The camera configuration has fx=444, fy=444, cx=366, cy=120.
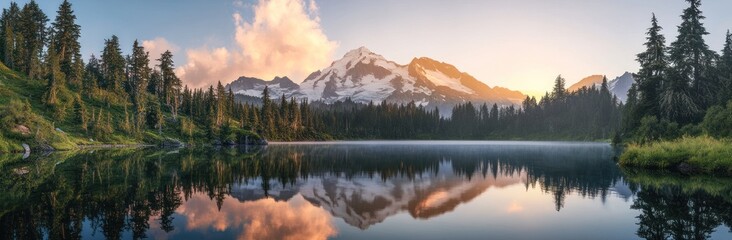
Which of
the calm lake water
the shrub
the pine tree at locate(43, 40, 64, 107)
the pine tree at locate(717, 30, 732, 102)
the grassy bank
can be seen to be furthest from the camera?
the pine tree at locate(43, 40, 64, 107)

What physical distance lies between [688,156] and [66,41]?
140218 millimetres

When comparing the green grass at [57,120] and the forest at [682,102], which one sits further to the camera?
the green grass at [57,120]

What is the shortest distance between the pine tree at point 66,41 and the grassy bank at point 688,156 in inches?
4996

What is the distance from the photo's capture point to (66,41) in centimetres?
12181

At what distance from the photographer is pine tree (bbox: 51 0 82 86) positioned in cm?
11869

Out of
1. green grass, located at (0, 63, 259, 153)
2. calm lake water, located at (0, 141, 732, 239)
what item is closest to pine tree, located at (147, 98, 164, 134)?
green grass, located at (0, 63, 259, 153)

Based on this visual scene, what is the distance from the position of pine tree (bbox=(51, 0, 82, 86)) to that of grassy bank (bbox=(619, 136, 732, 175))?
12690 centimetres

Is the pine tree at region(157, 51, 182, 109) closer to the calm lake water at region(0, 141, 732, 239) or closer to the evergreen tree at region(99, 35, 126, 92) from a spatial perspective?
the evergreen tree at region(99, 35, 126, 92)

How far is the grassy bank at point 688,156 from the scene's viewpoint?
35.5 m

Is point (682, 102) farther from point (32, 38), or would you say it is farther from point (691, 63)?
point (32, 38)

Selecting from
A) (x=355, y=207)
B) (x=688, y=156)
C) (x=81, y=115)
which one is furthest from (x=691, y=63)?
(x=81, y=115)

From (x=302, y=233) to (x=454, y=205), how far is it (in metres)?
9.24

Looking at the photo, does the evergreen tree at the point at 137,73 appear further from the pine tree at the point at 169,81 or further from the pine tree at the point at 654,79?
the pine tree at the point at 654,79

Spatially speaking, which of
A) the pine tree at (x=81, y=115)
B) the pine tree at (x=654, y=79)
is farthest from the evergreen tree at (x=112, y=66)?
the pine tree at (x=654, y=79)
